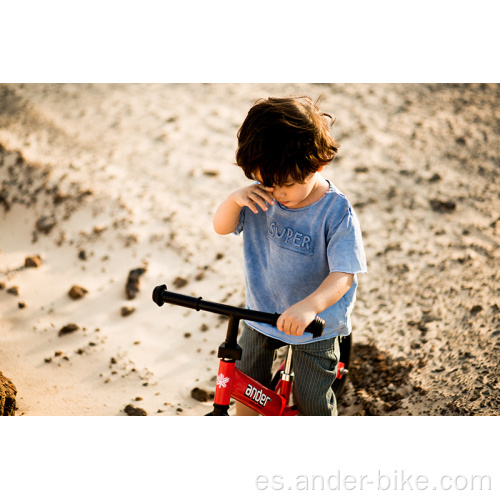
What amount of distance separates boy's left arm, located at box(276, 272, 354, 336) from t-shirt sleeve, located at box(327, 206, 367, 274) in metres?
0.04

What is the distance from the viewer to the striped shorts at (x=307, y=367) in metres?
2.11

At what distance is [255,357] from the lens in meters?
2.24

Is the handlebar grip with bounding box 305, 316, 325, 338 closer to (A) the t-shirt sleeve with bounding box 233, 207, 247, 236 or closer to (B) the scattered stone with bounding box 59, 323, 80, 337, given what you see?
(A) the t-shirt sleeve with bounding box 233, 207, 247, 236

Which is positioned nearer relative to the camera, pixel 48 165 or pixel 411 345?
pixel 411 345

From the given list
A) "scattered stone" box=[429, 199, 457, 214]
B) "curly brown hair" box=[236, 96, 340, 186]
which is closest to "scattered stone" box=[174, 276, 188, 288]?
"curly brown hair" box=[236, 96, 340, 186]

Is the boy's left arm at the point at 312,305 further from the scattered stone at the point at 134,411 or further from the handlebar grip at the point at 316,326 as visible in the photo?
the scattered stone at the point at 134,411

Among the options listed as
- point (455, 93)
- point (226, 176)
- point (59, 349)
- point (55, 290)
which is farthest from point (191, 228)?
point (455, 93)

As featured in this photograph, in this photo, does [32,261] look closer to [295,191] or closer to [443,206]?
[295,191]

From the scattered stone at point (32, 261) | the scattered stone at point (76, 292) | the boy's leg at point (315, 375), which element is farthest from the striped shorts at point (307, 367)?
the scattered stone at point (32, 261)

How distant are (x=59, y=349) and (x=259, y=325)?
58.4 inches

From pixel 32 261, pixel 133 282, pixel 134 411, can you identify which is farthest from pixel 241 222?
pixel 32 261

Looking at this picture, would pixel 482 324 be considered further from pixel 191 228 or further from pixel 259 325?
pixel 191 228

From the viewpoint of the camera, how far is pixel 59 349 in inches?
118

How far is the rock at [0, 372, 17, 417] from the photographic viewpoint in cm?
235
